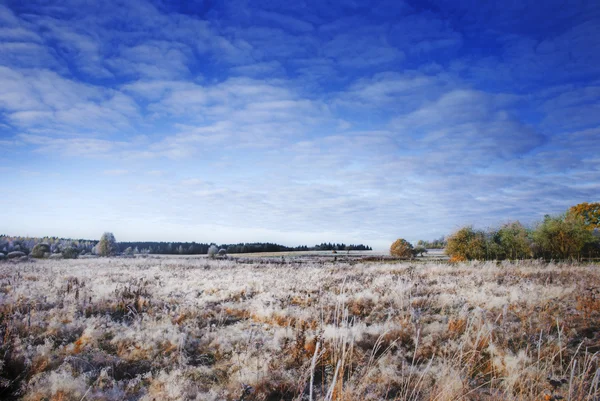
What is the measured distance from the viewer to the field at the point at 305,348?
4.90 meters

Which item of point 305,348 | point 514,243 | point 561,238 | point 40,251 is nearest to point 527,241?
point 514,243

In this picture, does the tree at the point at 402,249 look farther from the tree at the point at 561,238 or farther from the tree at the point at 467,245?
the tree at the point at 561,238

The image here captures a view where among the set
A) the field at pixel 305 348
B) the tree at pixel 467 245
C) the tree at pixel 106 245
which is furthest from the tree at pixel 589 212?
the tree at pixel 106 245

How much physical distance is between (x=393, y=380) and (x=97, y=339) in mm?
6861

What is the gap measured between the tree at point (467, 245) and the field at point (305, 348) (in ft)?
101

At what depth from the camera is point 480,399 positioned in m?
4.82

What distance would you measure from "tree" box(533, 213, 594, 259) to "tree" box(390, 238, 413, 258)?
2029 cm

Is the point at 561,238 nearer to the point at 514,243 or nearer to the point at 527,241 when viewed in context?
the point at 527,241

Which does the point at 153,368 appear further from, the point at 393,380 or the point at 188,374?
the point at 393,380

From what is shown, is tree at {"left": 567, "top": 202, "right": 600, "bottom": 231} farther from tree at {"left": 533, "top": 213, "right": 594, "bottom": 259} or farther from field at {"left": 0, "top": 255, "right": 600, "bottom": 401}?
field at {"left": 0, "top": 255, "right": 600, "bottom": 401}

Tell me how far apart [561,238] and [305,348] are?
46.4m

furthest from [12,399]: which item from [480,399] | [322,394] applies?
[480,399]

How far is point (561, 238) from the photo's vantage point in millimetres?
40031

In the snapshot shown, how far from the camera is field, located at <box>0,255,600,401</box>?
16.1ft
